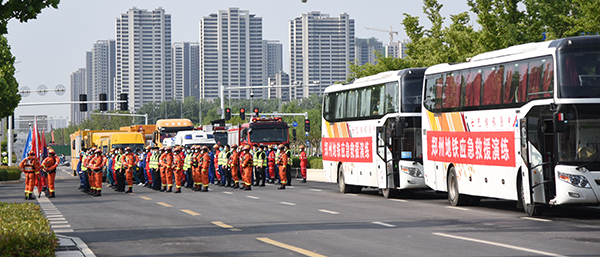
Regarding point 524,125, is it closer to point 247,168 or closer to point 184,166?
point 247,168

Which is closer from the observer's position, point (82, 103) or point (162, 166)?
point (162, 166)

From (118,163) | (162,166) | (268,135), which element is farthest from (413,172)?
(268,135)

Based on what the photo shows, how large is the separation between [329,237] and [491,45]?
1950cm

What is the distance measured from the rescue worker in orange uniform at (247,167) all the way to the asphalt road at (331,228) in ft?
18.0

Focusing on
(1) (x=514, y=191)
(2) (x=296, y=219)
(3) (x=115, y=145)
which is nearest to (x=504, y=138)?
(1) (x=514, y=191)

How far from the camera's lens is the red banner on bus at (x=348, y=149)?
2468cm

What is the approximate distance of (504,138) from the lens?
57.1ft

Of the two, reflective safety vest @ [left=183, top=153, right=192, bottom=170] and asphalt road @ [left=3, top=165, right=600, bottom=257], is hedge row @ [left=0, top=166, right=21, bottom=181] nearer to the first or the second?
reflective safety vest @ [left=183, top=153, right=192, bottom=170]

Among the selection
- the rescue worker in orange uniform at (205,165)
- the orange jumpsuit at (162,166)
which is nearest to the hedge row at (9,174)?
the orange jumpsuit at (162,166)

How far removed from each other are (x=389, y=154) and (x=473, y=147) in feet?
14.8

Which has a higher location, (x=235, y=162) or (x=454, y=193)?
(x=235, y=162)

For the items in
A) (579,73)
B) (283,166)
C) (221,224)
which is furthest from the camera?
(283,166)

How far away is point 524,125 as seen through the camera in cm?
1623

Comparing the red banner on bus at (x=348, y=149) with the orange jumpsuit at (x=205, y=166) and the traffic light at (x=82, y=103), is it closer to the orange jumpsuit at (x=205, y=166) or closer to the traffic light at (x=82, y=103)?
the orange jumpsuit at (x=205, y=166)
